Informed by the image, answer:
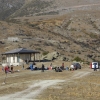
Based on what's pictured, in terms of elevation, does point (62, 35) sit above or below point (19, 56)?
above

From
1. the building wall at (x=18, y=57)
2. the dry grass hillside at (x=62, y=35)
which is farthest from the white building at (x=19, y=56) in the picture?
the dry grass hillside at (x=62, y=35)

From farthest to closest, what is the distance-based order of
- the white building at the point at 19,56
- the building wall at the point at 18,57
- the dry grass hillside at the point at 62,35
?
the dry grass hillside at the point at 62,35 < the building wall at the point at 18,57 < the white building at the point at 19,56

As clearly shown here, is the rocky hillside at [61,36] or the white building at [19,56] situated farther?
the rocky hillside at [61,36]

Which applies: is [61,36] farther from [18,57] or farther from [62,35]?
[18,57]

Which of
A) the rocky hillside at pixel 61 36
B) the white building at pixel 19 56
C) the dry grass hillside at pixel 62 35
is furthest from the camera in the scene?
the dry grass hillside at pixel 62 35

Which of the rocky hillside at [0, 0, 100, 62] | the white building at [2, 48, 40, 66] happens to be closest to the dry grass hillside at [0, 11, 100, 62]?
the rocky hillside at [0, 0, 100, 62]

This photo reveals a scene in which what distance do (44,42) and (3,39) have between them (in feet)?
46.3

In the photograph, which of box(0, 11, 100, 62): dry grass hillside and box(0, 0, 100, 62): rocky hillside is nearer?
box(0, 0, 100, 62): rocky hillside

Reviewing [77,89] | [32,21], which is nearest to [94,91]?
[77,89]

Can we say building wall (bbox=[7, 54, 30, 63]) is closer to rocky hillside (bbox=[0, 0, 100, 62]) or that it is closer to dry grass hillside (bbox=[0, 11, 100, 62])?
rocky hillside (bbox=[0, 0, 100, 62])

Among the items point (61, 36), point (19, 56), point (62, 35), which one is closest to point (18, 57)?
point (19, 56)

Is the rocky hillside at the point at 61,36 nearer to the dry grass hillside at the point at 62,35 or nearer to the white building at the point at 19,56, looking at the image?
the dry grass hillside at the point at 62,35

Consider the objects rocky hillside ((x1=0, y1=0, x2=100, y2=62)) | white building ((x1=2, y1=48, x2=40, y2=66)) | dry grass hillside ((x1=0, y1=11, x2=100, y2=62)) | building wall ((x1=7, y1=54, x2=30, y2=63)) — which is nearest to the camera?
white building ((x1=2, y1=48, x2=40, y2=66))

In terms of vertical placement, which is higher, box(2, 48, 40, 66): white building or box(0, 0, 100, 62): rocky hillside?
box(0, 0, 100, 62): rocky hillside
